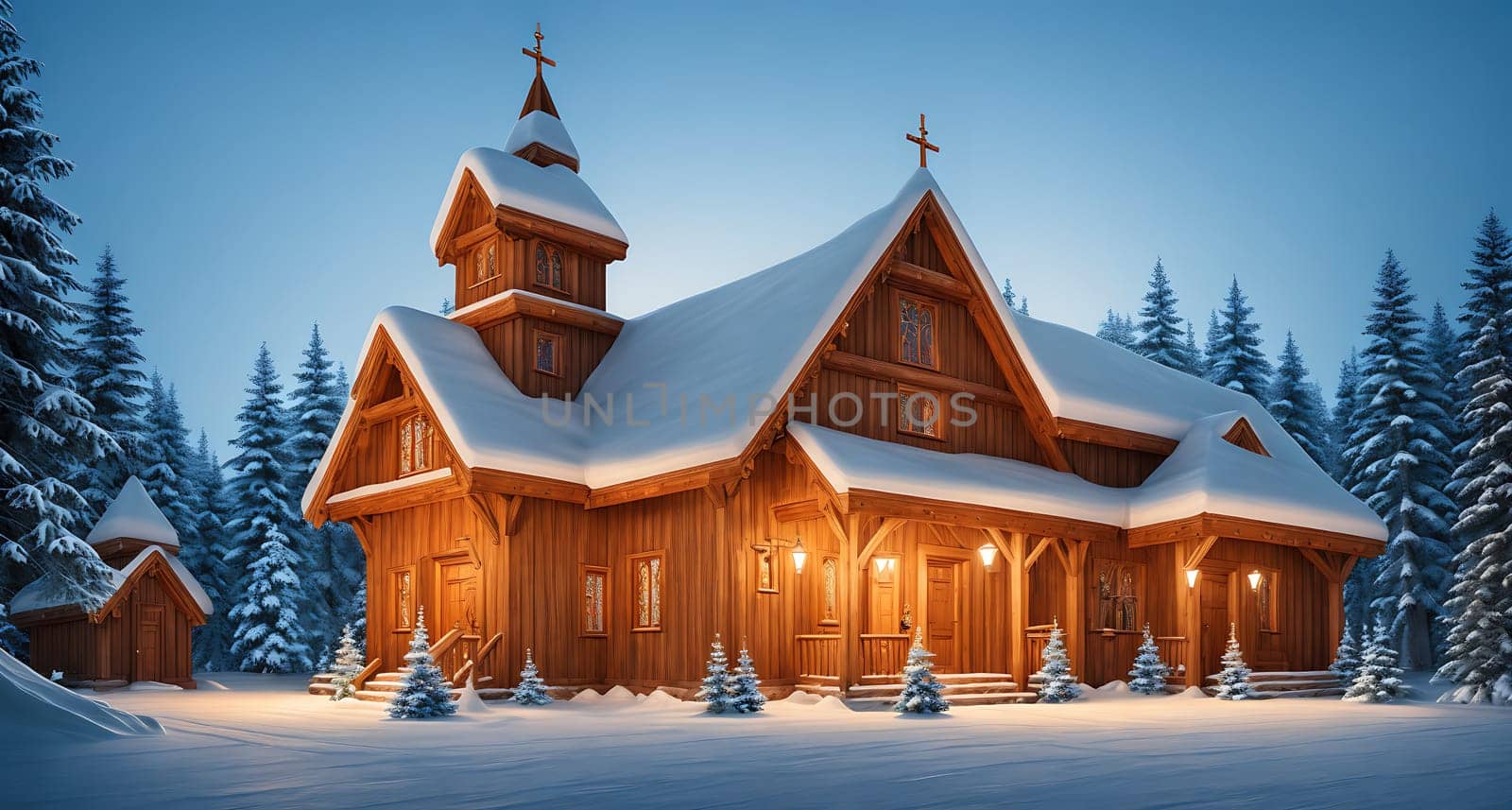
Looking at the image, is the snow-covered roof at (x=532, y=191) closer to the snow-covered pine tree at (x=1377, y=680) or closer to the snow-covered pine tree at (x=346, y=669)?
the snow-covered pine tree at (x=346, y=669)

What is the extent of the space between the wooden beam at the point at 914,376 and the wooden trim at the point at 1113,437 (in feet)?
3.50

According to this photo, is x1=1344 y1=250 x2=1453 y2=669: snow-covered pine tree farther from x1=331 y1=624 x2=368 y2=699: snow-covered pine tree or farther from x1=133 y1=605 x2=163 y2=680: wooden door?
x1=133 y1=605 x2=163 y2=680: wooden door

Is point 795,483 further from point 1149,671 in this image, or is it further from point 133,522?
point 133,522

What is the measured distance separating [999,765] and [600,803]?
387 cm

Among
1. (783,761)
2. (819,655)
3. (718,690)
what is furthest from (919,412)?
(783,761)

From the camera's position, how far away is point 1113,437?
26016mm

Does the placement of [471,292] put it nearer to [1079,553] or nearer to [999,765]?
[1079,553]

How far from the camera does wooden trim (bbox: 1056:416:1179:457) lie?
25.1 meters

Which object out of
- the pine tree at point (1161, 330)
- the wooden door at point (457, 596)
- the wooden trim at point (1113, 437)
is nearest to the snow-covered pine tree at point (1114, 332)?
the pine tree at point (1161, 330)

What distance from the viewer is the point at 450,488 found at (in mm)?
22109

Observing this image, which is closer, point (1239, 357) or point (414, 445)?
point (414, 445)

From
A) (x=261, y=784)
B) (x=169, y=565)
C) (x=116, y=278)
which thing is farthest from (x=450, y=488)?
(x=116, y=278)

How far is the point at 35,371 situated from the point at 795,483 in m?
11.2

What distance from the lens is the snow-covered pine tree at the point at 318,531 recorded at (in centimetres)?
3859
